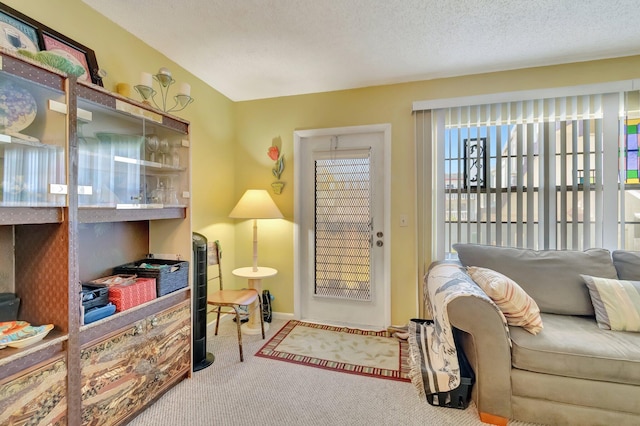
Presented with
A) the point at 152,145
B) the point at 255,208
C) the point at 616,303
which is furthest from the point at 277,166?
the point at 616,303

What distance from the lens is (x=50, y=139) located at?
1.27m

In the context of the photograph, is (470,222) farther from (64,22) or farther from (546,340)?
(64,22)

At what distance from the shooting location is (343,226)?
296 centimetres

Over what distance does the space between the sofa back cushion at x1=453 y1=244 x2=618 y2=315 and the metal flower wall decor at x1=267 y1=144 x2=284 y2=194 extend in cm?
200

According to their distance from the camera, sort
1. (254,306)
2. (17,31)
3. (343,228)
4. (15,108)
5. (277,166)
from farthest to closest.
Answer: (277,166), (343,228), (254,306), (17,31), (15,108)

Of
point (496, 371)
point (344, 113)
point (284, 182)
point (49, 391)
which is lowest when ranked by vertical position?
Result: point (496, 371)

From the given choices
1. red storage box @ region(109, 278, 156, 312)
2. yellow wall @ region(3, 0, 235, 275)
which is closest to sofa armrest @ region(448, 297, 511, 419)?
red storage box @ region(109, 278, 156, 312)

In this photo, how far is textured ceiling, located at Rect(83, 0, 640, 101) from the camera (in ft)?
5.74

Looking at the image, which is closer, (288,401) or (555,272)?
(288,401)

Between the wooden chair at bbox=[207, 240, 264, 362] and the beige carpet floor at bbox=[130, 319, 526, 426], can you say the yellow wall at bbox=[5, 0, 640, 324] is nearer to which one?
the wooden chair at bbox=[207, 240, 264, 362]

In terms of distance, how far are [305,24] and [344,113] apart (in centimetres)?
109

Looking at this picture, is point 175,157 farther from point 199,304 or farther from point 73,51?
point 199,304

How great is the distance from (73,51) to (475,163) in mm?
3022


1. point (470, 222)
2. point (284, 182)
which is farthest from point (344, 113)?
point (470, 222)
